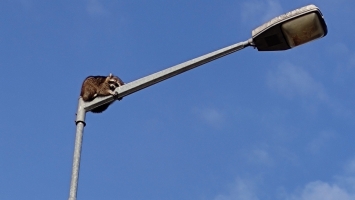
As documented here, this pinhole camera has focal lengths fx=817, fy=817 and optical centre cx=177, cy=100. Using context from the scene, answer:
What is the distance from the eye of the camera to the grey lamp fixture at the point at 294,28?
318 inches

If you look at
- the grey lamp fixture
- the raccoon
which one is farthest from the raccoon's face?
the grey lamp fixture

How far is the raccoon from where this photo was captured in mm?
7621

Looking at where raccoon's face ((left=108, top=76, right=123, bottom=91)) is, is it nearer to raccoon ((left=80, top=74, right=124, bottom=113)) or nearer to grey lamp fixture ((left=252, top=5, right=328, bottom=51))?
raccoon ((left=80, top=74, right=124, bottom=113))

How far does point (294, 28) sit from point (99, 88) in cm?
204

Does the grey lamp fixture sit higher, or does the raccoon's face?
the grey lamp fixture

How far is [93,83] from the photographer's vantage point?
802cm

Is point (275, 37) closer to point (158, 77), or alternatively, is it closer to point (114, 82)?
point (158, 77)

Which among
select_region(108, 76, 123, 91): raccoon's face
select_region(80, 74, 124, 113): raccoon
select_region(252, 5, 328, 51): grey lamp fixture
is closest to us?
select_region(80, 74, 124, 113): raccoon

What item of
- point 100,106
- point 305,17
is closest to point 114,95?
Answer: point 100,106

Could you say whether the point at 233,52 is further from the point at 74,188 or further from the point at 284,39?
the point at 74,188

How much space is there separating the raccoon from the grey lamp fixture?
1501mm

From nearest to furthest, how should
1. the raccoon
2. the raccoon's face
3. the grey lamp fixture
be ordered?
the raccoon
the raccoon's face
the grey lamp fixture

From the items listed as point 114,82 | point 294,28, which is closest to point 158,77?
point 114,82

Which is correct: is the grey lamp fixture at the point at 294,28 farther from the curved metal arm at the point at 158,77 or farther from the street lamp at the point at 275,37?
the curved metal arm at the point at 158,77
